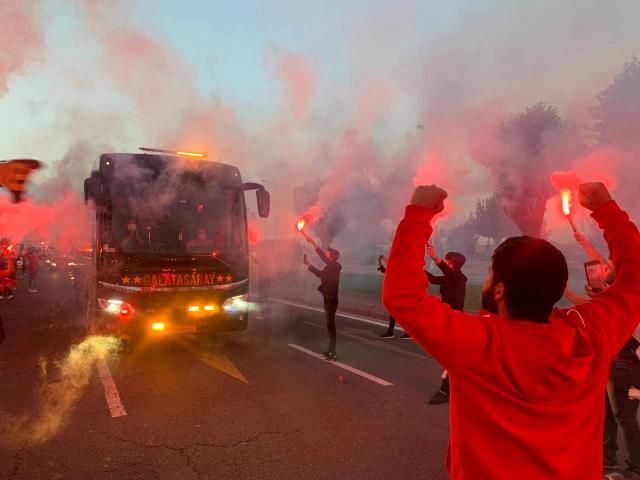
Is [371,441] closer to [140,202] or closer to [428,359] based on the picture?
[428,359]

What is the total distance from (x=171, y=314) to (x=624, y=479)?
18.2ft

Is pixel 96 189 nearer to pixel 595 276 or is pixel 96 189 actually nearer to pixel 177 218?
pixel 177 218

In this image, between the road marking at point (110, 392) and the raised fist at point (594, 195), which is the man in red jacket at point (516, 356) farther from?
the road marking at point (110, 392)

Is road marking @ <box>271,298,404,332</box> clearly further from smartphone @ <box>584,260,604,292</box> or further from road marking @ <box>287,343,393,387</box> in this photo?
smartphone @ <box>584,260,604,292</box>

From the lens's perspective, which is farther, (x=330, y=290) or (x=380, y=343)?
(x=380, y=343)

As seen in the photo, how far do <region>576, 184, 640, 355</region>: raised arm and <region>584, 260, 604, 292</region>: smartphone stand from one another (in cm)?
180

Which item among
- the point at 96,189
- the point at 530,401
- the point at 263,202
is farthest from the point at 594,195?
the point at 96,189

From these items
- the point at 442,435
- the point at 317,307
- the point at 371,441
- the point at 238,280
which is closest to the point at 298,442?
the point at 371,441

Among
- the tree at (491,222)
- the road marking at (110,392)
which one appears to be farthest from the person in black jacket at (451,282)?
the tree at (491,222)

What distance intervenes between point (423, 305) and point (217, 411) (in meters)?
3.98

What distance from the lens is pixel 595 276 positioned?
329 cm

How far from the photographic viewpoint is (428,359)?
23.3 ft

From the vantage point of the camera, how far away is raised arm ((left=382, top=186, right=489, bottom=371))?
1.28 m

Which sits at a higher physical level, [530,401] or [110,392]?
[530,401]
